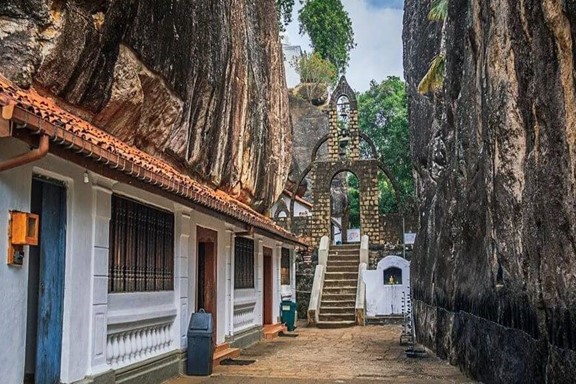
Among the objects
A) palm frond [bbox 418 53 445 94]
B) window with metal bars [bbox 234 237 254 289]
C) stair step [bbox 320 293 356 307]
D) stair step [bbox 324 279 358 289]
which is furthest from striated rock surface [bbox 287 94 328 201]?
window with metal bars [bbox 234 237 254 289]

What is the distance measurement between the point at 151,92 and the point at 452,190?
672 centimetres

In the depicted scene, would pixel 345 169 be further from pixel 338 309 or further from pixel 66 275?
pixel 66 275

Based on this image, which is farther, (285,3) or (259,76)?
(285,3)

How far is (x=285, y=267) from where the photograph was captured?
22547 millimetres

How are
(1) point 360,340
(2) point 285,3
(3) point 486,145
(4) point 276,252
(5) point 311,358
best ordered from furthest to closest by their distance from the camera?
(2) point 285,3 → (4) point 276,252 → (1) point 360,340 → (5) point 311,358 → (3) point 486,145

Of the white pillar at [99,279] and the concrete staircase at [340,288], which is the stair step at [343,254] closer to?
the concrete staircase at [340,288]

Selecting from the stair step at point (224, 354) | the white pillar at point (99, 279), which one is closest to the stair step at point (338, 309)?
the stair step at point (224, 354)

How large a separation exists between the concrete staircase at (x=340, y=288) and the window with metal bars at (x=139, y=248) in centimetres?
1351

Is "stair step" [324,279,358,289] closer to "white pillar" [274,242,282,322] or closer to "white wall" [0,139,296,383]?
"white pillar" [274,242,282,322]

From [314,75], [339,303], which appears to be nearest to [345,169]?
[339,303]

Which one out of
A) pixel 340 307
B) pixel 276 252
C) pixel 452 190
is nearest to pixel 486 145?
pixel 452 190

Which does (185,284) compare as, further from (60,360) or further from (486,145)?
(486,145)

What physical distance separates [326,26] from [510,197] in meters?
41.7

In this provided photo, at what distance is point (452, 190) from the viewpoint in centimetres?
1358
